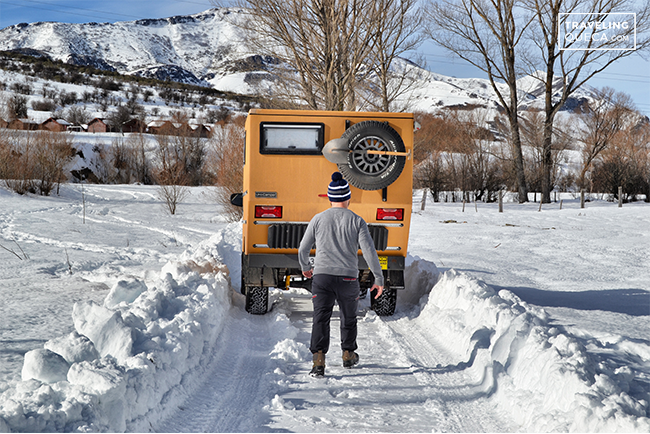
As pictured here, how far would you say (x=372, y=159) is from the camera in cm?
650

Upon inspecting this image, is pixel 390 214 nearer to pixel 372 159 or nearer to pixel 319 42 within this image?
pixel 372 159

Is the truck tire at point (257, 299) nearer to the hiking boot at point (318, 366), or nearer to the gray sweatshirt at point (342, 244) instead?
the gray sweatshirt at point (342, 244)

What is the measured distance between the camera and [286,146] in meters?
6.55

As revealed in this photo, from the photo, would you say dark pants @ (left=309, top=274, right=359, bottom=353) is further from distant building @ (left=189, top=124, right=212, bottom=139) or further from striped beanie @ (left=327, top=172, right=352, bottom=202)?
distant building @ (left=189, top=124, right=212, bottom=139)

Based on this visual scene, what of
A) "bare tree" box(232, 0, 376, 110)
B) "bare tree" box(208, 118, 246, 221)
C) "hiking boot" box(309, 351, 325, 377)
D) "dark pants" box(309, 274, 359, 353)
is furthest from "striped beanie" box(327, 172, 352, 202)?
"bare tree" box(208, 118, 246, 221)

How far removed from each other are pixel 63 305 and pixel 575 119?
69.2 metres

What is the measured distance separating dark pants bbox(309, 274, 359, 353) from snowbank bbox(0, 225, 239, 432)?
119cm

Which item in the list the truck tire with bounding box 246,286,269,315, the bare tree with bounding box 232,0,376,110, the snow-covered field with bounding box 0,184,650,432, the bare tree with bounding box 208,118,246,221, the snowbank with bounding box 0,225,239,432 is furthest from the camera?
the bare tree with bounding box 208,118,246,221

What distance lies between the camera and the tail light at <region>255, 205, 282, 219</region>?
21.7 ft

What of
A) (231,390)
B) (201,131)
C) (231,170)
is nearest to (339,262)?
(231,390)

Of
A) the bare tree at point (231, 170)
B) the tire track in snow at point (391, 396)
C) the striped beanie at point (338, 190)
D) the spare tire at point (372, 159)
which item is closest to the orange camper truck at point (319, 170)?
the spare tire at point (372, 159)

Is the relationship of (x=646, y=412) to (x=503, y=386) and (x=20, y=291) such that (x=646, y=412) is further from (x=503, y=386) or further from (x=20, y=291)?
(x=20, y=291)

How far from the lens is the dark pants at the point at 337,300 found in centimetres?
494

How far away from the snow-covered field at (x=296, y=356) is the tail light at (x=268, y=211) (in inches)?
47.2
